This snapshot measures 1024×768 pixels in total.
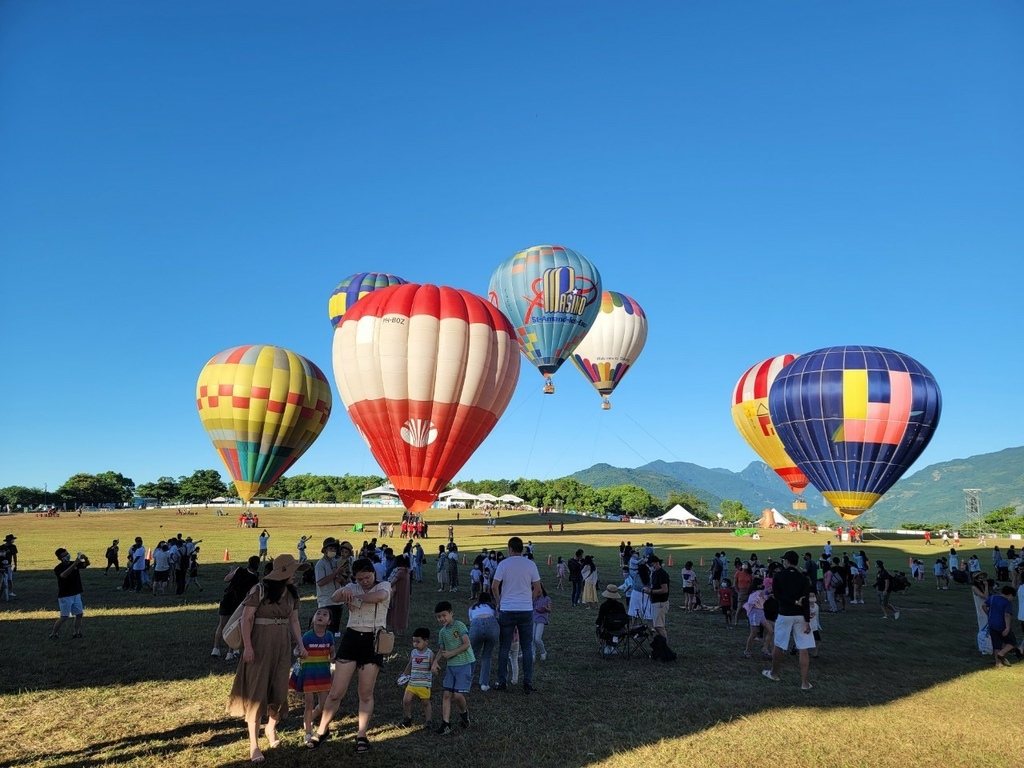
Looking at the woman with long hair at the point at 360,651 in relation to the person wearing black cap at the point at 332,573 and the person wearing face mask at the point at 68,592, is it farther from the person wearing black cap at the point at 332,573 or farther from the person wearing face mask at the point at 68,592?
the person wearing face mask at the point at 68,592

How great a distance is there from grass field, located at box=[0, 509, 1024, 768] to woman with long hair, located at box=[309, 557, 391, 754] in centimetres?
41

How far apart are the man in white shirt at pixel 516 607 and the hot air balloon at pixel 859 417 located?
38.6 metres

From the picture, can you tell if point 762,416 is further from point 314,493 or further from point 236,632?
point 314,493

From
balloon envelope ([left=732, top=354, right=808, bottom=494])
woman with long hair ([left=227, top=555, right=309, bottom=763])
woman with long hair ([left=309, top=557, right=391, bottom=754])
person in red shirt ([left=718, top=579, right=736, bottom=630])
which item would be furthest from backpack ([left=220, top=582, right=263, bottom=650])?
balloon envelope ([left=732, top=354, right=808, bottom=494])

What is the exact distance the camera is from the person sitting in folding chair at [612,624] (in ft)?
42.9

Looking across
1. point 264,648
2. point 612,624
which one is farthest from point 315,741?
point 612,624

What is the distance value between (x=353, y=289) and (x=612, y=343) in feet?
83.4

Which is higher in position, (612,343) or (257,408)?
(612,343)

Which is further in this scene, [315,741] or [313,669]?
[313,669]

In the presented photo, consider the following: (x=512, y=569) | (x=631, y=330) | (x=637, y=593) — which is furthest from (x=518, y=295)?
(x=512, y=569)

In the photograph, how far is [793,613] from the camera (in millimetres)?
11398

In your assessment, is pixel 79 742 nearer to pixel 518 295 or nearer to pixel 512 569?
pixel 512 569

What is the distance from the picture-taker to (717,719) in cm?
941

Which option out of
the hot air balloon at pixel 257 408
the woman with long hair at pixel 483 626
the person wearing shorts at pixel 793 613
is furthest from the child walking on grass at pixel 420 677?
the hot air balloon at pixel 257 408
